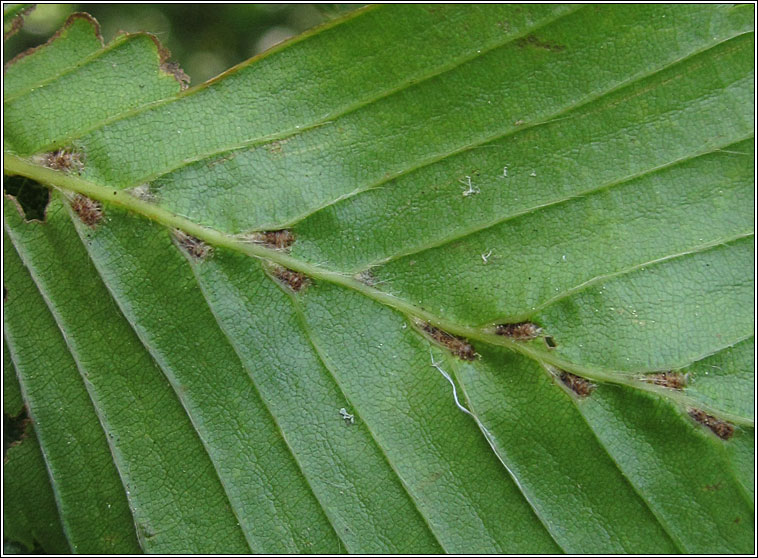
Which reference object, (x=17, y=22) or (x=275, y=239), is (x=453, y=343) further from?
(x=17, y=22)

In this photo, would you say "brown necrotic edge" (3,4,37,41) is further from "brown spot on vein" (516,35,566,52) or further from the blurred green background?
"brown spot on vein" (516,35,566,52)

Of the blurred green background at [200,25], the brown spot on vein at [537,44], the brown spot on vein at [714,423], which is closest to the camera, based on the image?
the brown spot on vein at [714,423]

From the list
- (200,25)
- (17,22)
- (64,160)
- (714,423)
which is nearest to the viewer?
(714,423)

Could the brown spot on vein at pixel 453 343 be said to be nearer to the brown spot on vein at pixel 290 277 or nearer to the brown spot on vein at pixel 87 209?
the brown spot on vein at pixel 290 277

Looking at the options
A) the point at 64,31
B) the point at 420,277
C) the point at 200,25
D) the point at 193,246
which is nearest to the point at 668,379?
the point at 420,277

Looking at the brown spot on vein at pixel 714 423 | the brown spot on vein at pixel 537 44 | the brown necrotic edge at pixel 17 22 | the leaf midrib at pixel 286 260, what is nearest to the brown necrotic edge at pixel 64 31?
the brown necrotic edge at pixel 17 22

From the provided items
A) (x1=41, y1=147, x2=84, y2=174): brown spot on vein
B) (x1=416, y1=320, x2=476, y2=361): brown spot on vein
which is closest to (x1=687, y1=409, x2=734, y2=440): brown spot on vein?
(x1=416, y1=320, x2=476, y2=361): brown spot on vein

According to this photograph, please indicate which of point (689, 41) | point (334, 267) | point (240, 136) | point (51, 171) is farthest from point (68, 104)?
point (689, 41)
